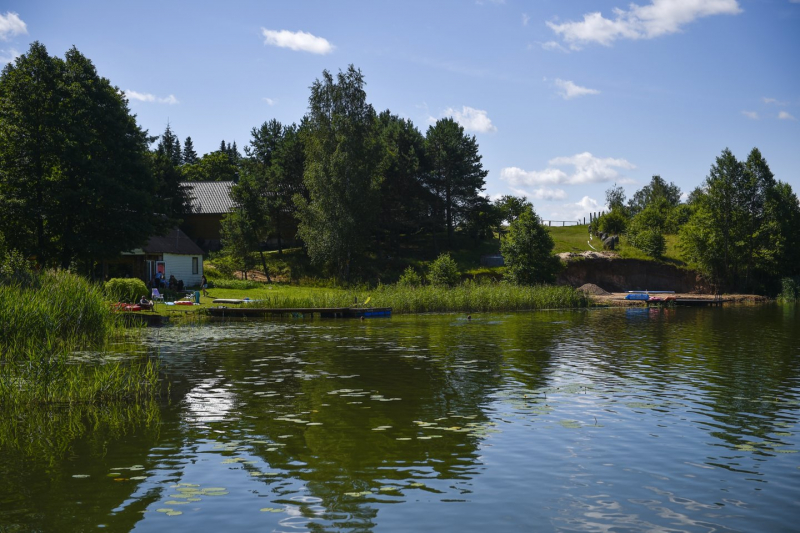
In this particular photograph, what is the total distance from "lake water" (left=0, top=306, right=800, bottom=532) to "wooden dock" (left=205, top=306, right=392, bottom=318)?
2155cm

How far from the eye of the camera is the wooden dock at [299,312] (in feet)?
150

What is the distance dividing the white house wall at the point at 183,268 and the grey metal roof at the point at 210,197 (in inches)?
535

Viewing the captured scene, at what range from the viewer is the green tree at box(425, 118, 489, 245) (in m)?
80.9

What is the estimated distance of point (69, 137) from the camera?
149 ft

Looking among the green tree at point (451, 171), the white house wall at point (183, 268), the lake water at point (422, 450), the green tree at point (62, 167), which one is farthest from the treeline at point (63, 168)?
the green tree at point (451, 171)

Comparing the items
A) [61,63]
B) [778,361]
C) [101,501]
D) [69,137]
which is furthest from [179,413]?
[61,63]

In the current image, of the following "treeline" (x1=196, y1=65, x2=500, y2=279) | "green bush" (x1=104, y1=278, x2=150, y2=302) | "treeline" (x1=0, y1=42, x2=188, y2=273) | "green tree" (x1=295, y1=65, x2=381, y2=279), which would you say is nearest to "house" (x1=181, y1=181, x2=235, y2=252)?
"treeline" (x1=196, y1=65, x2=500, y2=279)

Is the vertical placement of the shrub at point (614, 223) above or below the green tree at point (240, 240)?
above

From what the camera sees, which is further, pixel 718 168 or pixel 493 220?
pixel 493 220

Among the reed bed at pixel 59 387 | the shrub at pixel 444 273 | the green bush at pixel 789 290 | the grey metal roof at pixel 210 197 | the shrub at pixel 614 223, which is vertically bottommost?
the reed bed at pixel 59 387

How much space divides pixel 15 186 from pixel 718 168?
7131 centimetres

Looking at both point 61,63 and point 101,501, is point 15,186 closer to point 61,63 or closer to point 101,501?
point 61,63

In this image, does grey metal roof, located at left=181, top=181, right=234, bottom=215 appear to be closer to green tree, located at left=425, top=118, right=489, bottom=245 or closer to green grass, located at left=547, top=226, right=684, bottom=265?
green tree, located at left=425, top=118, right=489, bottom=245

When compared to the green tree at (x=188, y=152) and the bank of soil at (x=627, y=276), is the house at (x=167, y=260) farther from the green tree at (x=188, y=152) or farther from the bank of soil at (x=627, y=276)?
the green tree at (x=188, y=152)
